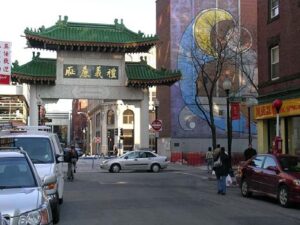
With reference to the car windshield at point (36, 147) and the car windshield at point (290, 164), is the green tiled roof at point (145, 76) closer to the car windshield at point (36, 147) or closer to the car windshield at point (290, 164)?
the car windshield at point (290, 164)

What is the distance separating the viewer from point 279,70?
28078 mm

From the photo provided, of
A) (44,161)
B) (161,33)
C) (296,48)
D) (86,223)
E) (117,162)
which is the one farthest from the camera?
(161,33)

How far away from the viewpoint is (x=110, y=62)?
40.2m

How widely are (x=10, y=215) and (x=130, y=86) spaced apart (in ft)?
109

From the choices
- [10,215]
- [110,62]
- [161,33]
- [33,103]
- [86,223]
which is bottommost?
[86,223]

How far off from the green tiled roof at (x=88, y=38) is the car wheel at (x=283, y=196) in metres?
24.6

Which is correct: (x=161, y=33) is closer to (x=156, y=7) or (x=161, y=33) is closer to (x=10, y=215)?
(x=156, y=7)

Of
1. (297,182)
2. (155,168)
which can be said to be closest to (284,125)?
(155,168)

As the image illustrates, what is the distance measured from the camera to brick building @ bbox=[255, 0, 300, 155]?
2641 centimetres

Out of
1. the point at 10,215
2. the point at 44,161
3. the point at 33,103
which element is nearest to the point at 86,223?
the point at 44,161

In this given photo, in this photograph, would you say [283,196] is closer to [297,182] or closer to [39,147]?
[297,182]

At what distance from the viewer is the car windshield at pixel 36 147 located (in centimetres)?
1352

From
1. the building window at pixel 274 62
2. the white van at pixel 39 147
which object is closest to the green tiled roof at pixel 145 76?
the building window at pixel 274 62

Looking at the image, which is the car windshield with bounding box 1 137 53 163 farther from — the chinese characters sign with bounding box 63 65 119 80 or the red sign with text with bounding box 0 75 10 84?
the chinese characters sign with bounding box 63 65 119 80
